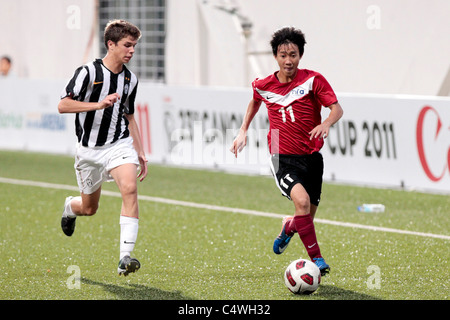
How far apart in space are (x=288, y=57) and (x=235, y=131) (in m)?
7.76

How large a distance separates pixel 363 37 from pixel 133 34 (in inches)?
439

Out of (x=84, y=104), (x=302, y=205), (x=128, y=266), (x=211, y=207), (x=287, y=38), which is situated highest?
(x=287, y=38)

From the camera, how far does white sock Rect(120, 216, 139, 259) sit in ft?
22.2

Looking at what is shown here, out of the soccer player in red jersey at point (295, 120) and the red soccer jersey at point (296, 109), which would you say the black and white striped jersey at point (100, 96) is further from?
the red soccer jersey at point (296, 109)

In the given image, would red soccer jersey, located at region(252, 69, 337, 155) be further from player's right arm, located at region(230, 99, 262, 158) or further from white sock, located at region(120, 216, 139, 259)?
white sock, located at region(120, 216, 139, 259)

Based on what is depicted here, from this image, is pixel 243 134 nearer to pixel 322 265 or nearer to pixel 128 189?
pixel 128 189

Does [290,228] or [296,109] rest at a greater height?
[296,109]

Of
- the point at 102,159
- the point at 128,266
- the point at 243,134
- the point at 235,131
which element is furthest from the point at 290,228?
the point at 235,131

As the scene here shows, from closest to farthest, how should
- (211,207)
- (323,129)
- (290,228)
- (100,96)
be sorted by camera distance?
(323,129) → (100,96) → (290,228) → (211,207)

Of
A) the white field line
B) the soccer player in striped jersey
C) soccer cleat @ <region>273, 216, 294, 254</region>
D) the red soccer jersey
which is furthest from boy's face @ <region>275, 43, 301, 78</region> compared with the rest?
the white field line

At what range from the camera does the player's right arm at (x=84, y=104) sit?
268 inches

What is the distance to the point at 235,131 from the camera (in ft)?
48.5

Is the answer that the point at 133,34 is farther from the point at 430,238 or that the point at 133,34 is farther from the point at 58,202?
the point at 58,202
